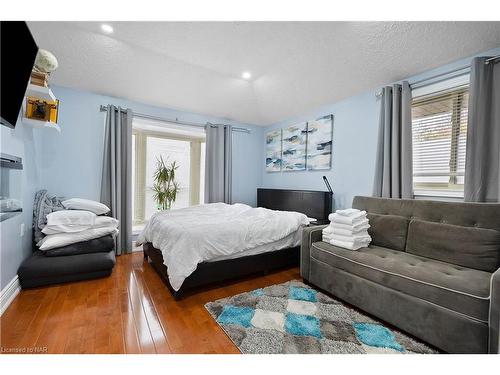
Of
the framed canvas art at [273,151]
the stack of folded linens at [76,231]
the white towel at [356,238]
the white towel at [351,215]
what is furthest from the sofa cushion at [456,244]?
the stack of folded linens at [76,231]

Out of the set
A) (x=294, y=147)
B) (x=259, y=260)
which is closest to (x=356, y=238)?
(x=259, y=260)

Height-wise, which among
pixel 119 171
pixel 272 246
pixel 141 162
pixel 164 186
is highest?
pixel 141 162

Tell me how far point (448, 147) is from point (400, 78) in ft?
3.34

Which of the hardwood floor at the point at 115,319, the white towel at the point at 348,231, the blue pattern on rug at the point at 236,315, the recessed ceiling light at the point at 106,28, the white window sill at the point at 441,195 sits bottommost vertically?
the hardwood floor at the point at 115,319

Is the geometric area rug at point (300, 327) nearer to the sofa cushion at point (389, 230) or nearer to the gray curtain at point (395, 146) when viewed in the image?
the sofa cushion at point (389, 230)

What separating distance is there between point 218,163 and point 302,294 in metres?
2.89

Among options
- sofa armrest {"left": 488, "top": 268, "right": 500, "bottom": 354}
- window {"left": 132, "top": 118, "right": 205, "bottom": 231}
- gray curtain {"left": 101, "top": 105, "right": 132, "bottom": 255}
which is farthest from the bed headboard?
gray curtain {"left": 101, "top": 105, "right": 132, "bottom": 255}

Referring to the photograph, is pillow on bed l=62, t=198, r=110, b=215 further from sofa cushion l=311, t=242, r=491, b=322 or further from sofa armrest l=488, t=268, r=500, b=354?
sofa armrest l=488, t=268, r=500, b=354

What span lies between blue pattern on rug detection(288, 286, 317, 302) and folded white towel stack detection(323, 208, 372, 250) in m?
0.56

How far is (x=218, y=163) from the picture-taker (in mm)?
4406

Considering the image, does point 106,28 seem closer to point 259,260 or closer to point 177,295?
point 177,295

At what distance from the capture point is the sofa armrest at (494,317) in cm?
124

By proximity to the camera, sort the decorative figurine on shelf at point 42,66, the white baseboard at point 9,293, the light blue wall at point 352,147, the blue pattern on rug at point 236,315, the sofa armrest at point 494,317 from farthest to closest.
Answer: the light blue wall at point 352,147, the decorative figurine on shelf at point 42,66, the white baseboard at point 9,293, the blue pattern on rug at point 236,315, the sofa armrest at point 494,317

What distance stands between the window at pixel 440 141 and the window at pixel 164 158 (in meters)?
3.54
